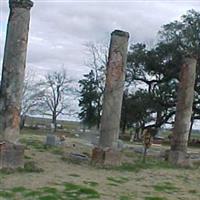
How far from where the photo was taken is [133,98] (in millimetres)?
45281

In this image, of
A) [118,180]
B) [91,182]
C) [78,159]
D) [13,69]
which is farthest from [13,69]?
[78,159]

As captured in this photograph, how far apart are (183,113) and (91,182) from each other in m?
9.19

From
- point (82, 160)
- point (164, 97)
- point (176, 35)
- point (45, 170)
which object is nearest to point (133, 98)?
point (164, 97)

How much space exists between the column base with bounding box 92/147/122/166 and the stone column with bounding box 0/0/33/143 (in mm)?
3626

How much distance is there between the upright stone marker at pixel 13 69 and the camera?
13.6 meters

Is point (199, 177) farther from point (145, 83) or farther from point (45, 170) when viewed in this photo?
point (145, 83)

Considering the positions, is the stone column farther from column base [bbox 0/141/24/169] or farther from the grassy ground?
the grassy ground

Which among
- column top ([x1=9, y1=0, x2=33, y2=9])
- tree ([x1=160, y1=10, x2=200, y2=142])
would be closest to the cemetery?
column top ([x1=9, y1=0, x2=33, y2=9])

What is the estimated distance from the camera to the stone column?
44.6 feet

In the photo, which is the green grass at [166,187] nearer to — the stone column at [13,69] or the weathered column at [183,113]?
the stone column at [13,69]

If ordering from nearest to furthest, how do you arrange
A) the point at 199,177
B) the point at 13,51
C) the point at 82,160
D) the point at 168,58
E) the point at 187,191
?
the point at 187,191, the point at 13,51, the point at 199,177, the point at 82,160, the point at 168,58

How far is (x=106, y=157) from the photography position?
53.4 ft

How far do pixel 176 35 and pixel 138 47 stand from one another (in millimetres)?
3723

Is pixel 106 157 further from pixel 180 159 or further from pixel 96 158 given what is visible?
pixel 180 159
